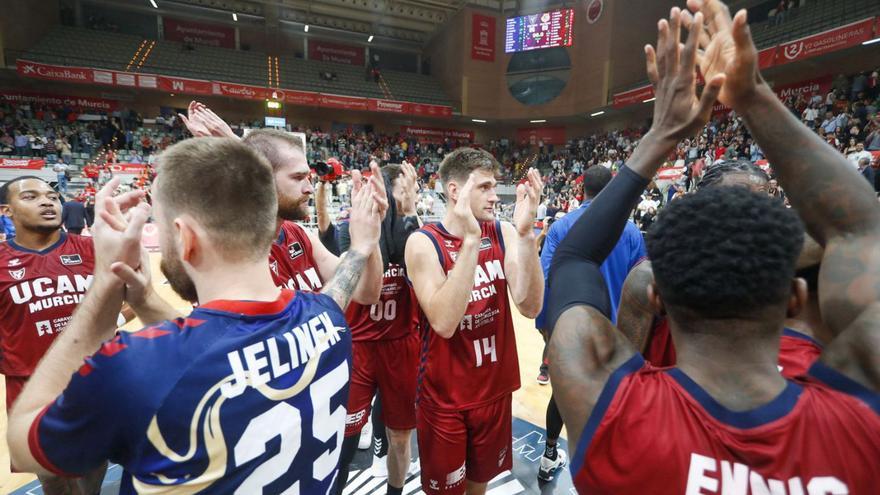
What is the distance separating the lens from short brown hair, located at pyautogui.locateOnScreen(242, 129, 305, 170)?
2.15 m

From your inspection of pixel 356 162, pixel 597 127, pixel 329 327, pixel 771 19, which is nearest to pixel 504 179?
pixel 597 127

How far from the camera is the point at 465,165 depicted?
2.67m

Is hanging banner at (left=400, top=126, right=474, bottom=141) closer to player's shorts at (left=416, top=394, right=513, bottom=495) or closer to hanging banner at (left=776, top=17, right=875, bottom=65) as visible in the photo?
hanging banner at (left=776, top=17, right=875, bottom=65)

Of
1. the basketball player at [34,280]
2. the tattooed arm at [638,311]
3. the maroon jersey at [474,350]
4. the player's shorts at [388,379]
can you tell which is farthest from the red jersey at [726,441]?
the basketball player at [34,280]

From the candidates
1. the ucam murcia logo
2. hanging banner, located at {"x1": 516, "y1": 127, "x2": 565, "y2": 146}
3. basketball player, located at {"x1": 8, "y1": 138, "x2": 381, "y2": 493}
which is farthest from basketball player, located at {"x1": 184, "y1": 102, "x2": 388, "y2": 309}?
hanging banner, located at {"x1": 516, "y1": 127, "x2": 565, "y2": 146}

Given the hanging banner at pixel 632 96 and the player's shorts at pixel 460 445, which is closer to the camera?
the player's shorts at pixel 460 445

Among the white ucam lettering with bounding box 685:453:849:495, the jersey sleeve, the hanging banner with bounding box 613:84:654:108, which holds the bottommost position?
the white ucam lettering with bounding box 685:453:849:495

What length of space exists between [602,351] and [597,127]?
29058 mm

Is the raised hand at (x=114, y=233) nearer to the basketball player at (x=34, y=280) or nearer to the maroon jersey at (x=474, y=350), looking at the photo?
the maroon jersey at (x=474, y=350)

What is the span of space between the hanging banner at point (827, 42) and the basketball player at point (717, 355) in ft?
62.9

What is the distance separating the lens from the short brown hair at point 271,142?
2.15m

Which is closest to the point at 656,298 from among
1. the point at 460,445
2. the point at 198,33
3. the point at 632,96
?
the point at 460,445

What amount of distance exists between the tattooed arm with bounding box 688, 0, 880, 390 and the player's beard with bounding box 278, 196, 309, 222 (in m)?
1.76

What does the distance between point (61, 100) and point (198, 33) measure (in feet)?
26.9
